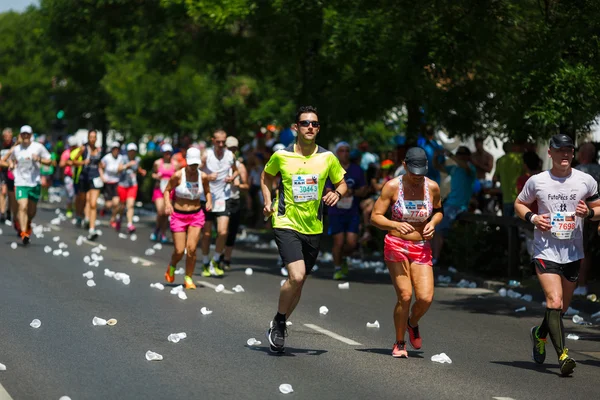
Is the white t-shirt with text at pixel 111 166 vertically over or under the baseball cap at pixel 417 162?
under

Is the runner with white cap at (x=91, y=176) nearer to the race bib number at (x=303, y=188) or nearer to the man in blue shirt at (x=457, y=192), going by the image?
the man in blue shirt at (x=457, y=192)

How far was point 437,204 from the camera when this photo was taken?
1050cm

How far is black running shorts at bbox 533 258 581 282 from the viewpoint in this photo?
1005 cm

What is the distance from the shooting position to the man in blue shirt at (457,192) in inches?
759

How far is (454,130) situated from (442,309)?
5.77 meters

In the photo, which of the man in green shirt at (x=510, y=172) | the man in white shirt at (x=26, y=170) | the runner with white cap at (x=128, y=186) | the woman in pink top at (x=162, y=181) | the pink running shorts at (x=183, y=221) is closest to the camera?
the pink running shorts at (x=183, y=221)

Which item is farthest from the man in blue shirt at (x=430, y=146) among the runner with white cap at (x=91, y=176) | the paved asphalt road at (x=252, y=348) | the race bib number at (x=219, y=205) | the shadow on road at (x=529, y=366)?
the shadow on road at (x=529, y=366)

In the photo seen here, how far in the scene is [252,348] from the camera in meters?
10.7

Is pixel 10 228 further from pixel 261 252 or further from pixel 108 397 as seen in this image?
pixel 108 397

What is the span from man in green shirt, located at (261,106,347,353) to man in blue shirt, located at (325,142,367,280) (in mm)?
7131

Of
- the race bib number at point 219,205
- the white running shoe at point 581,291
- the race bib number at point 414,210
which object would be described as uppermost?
the race bib number at point 414,210

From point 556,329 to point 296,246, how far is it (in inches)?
87.3

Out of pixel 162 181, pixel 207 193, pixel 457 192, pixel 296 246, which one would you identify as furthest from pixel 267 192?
pixel 162 181

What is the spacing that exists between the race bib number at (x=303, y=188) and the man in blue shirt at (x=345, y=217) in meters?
7.22
